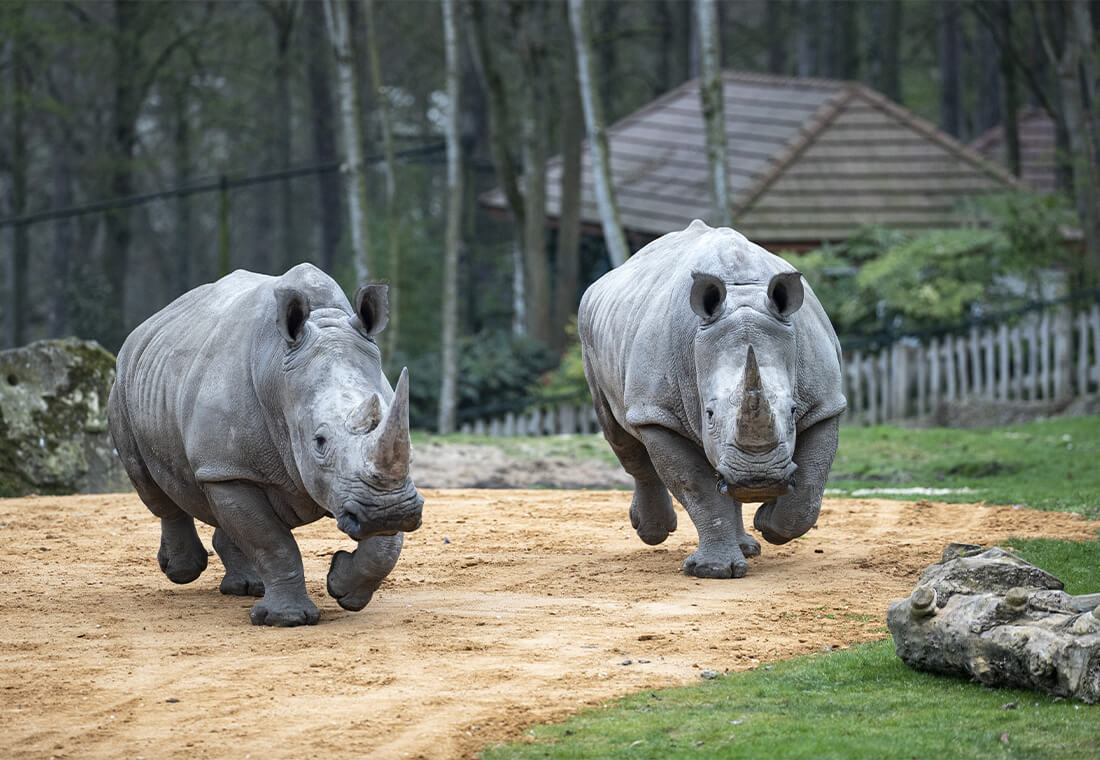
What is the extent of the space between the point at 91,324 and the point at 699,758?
2242cm

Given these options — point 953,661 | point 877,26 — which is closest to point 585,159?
point 877,26

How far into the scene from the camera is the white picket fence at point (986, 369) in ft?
63.9

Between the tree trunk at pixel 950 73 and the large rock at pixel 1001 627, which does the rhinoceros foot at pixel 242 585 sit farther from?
the tree trunk at pixel 950 73

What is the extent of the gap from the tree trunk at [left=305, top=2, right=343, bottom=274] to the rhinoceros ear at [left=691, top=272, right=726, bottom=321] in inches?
895

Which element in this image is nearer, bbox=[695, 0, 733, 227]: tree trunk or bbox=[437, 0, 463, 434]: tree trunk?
bbox=[695, 0, 733, 227]: tree trunk

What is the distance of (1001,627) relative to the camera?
5824 mm

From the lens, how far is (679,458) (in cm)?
898

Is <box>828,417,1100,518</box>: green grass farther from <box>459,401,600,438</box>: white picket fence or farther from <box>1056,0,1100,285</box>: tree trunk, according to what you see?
<box>459,401,600,438</box>: white picket fence

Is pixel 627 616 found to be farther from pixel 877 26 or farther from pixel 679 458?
pixel 877 26

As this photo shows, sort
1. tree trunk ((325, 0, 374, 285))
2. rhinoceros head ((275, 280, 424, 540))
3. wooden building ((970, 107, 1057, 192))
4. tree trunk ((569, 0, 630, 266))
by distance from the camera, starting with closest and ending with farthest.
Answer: rhinoceros head ((275, 280, 424, 540))
tree trunk ((569, 0, 630, 266))
tree trunk ((325, 0, 374, 285))
wooden building ((970, 107, 1057, 192))

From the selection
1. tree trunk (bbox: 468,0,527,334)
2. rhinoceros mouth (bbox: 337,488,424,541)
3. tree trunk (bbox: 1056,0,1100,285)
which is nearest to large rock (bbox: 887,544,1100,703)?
rhinoceros mouth (bbox: 337,488,424,541)

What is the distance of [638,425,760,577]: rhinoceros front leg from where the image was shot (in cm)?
888

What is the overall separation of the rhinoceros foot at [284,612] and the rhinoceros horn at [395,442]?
1248mm

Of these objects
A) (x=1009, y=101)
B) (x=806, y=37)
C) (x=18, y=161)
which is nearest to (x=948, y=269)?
→ (x=1009, y=101)
